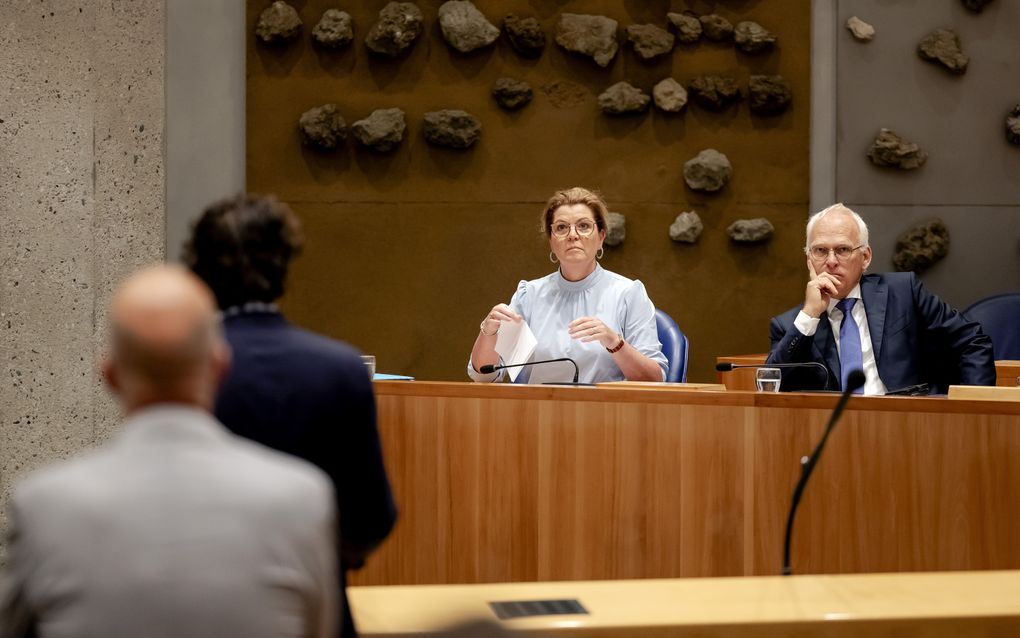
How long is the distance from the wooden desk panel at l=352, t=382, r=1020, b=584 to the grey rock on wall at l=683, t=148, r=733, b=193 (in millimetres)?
2536

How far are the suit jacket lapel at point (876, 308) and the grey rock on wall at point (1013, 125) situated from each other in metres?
2.17

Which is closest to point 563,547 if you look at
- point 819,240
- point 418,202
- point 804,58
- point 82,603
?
point 819,240

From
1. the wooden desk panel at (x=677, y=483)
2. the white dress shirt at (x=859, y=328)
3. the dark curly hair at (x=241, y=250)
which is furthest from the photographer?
the white dress shirt at (x=859, y=328)

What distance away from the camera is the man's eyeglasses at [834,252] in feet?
11.6

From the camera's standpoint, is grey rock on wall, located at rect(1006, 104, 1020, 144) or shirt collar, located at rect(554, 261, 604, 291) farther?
grey rock on wall, located at rect(1006, 104, 1020, 144)

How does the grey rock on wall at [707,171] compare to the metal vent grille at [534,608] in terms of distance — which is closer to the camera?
the metal vent grille at [534,608]

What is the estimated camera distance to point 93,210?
→ 4.79 m

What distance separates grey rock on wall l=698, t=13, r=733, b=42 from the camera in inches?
203

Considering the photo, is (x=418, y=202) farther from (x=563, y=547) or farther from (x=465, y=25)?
(x=563, y=547)

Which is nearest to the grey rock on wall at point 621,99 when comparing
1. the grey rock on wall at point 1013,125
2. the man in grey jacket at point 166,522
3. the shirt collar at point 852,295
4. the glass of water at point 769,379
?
the grey rock on wall at point 1013,125

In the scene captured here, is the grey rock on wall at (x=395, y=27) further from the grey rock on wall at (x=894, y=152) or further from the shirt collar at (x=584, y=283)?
the grey rock on wall at (x=894, y=152)

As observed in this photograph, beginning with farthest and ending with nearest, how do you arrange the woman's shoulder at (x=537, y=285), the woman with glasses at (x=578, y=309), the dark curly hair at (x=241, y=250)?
the woman's shoulder at (x=537, y=285), the woman with glasses at (x=578, y=309), the dark curly hair at (x=241, y=250)

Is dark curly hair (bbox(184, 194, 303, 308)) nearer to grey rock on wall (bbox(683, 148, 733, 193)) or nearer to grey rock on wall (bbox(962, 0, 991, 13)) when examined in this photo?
grey rock on wall (bbox(683, 148, 733, 193))

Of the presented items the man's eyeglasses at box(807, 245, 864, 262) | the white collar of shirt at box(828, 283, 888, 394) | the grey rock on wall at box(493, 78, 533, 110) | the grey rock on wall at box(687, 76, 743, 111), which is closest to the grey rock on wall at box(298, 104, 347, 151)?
the grey rock on wall at box(493, 78, 533, 110)
